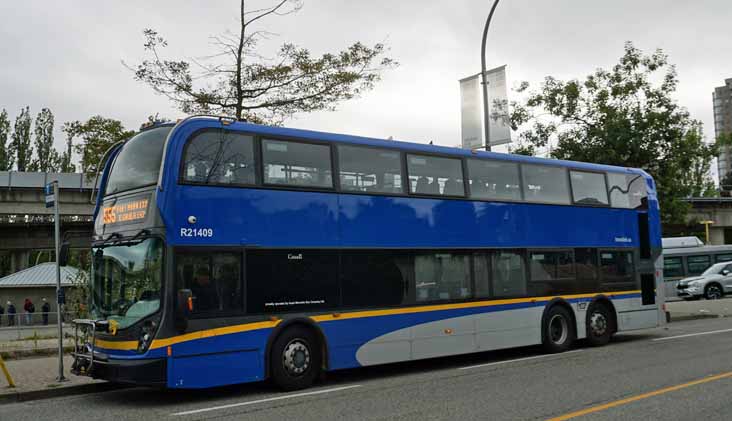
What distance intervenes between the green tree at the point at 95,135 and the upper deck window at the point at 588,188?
1214 cm

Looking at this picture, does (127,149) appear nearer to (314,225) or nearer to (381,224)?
(314,225)

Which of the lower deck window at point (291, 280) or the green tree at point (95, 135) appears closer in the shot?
the lower deck window at point (291, 280)

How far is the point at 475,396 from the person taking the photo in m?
9.74

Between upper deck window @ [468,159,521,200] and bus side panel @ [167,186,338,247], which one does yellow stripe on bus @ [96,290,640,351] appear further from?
upper deck window @ [468,159,521,200]

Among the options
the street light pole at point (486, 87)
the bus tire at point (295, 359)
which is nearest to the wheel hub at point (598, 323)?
the street light pole at point (486, 87)

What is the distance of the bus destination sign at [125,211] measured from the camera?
33.8ft

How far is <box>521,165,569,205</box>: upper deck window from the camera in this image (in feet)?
49.9

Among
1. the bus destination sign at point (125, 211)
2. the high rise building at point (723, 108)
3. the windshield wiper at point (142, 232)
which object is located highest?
the high rise building at point (723, 108)

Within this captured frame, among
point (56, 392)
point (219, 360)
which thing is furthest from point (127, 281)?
point (56, 392)

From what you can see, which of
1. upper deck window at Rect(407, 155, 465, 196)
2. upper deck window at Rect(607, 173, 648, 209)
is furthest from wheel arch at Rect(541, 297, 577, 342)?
upper deck window at Rect(407, 155, 465, 196)

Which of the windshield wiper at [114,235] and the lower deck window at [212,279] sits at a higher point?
the windshield wiper at [114,235]

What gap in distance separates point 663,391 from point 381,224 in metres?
5.16

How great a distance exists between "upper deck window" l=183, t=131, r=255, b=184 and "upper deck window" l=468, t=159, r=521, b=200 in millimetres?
4986

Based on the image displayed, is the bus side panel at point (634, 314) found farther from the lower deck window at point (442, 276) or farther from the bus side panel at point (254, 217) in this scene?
the bus side panel at point (254, 217)
